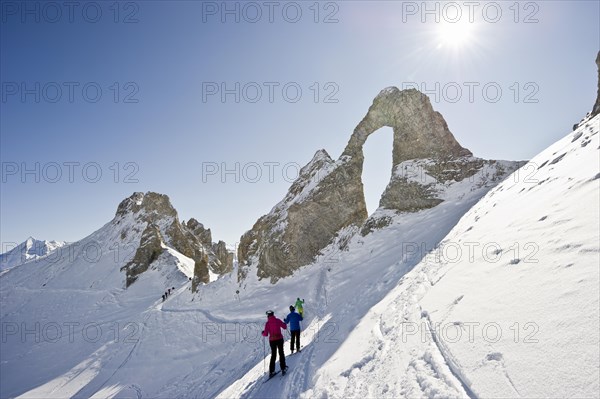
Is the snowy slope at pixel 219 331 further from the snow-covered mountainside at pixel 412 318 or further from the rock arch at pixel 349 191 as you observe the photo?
the rock arch at pixel 349 191

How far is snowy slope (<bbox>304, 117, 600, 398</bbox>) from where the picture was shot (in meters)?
3.95

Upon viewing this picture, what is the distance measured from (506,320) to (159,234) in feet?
234

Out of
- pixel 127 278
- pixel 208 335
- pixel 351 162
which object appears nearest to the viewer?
pixel 208 335

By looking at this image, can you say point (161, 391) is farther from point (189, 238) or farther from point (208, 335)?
point (189, 238)

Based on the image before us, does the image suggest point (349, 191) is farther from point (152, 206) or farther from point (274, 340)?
point (152, 206)

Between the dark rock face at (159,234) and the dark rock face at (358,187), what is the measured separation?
2762 cm

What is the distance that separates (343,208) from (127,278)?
48775 millimetres

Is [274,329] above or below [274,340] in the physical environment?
above

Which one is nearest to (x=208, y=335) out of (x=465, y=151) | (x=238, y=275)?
(x=238, y=275)

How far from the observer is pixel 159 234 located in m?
67.8

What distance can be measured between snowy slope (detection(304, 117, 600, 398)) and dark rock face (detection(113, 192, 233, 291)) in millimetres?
53648

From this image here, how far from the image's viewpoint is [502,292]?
248 inches

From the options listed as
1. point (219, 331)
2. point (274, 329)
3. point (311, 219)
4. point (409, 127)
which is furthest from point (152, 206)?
point (274, 329)

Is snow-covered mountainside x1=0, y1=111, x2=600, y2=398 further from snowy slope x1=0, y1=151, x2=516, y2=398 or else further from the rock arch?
the rock arch
